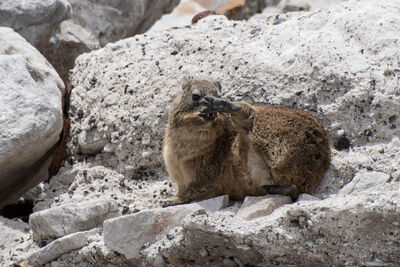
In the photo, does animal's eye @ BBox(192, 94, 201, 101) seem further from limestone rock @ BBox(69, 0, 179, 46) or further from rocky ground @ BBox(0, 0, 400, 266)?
limestone rock @ BBox(69, 0, 179, 46)

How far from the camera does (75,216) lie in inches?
252

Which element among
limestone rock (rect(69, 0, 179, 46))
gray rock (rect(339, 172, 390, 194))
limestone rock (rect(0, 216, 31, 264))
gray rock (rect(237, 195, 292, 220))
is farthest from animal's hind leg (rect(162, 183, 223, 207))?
limestone rock (rect(69, 0, 179, 46))

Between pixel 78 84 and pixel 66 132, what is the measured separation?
0.57 m

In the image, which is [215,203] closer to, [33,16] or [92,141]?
[92,141]

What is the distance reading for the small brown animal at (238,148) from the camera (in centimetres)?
629

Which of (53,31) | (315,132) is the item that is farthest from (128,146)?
(53,31)

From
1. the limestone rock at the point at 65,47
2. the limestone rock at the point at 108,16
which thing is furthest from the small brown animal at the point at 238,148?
the limestone rock at the point at 108,16

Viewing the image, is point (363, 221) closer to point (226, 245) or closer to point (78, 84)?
point (226, 245)

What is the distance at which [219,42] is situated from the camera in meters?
7.87

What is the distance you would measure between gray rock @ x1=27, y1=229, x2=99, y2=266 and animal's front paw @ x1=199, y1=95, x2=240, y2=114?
4.46 ft

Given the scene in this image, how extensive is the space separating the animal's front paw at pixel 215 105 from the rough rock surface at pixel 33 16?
11.2 feet

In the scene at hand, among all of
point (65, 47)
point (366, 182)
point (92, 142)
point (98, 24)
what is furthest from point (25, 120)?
point (98, 24)

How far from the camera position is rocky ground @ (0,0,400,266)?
5406mm

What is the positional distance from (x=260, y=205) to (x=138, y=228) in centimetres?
93
